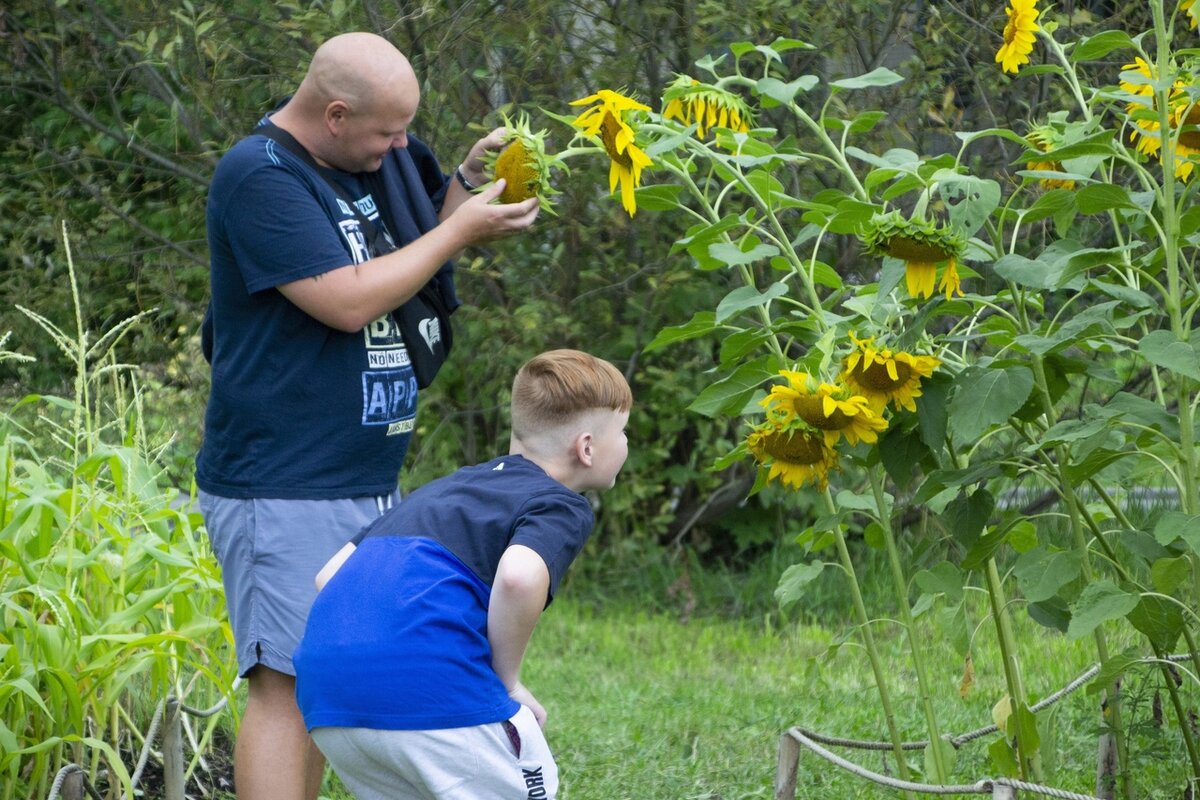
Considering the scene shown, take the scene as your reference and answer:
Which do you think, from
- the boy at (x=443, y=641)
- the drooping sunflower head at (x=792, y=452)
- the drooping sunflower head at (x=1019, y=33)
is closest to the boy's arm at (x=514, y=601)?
the boy at (x=443, y=641)

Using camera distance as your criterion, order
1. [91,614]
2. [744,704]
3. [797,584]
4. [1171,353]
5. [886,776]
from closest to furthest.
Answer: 1. [1171,353]
2. [797,584]
3. [886,776]
4. [91,614]
5. [744,704]

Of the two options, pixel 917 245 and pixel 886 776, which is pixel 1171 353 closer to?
pixel 917 245

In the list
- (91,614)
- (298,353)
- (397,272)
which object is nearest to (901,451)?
(397,272)

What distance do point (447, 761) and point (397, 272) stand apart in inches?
32.5

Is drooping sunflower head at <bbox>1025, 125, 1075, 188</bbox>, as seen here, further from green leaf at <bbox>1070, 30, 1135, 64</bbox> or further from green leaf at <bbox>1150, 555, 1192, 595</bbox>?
green leaf at <bbox>1150, 555, 1192, 595</bbox>

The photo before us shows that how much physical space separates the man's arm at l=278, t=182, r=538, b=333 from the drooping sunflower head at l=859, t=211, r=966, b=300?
67cm

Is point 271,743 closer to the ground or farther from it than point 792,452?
closer to the ground

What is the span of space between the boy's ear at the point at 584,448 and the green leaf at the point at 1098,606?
73 cm

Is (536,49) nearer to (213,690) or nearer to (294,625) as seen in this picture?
(213,690)

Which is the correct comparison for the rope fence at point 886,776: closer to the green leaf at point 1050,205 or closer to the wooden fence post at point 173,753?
the green leaf at point 1050,205

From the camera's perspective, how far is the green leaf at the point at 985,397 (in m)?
1.93

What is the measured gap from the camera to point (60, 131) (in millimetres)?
5719

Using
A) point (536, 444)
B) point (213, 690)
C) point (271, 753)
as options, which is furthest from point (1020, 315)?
point (213, 690)

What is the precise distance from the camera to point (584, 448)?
221cm
